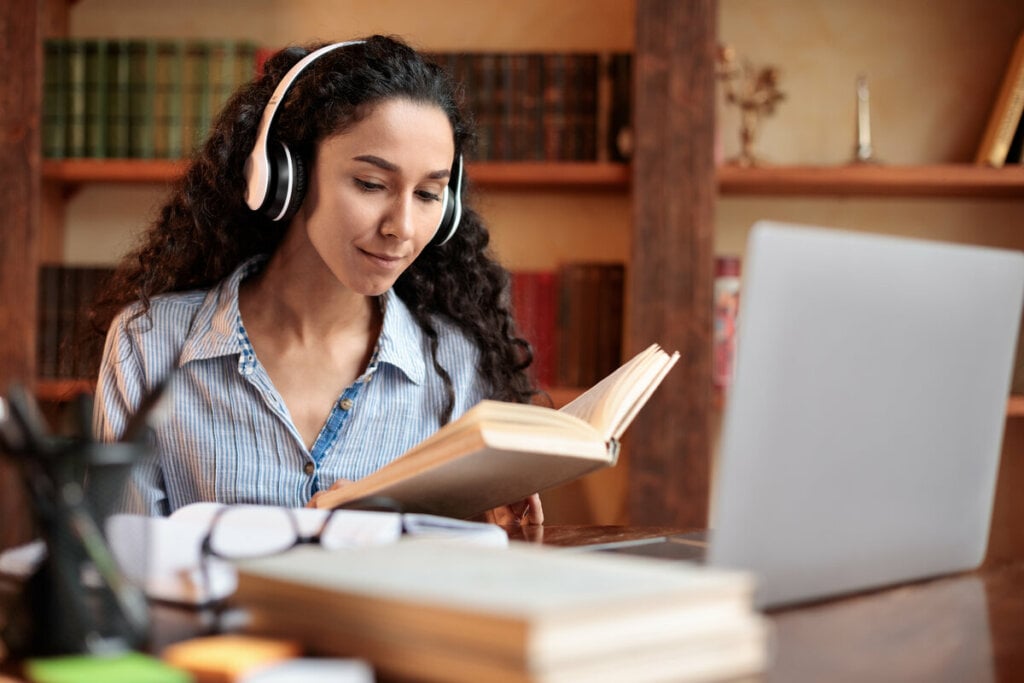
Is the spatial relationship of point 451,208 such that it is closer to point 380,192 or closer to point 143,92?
point 380,192

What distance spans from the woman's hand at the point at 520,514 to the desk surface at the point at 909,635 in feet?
1.58

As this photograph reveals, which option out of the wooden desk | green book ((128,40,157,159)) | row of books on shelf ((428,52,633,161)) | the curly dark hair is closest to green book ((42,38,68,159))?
green book ((128,40,157,159))

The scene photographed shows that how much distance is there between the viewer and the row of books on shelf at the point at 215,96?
251 cm

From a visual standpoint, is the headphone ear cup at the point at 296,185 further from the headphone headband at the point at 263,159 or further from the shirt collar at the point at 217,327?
the shirt collar at the point at 217,327

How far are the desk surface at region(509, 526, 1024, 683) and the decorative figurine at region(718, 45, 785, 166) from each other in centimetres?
173

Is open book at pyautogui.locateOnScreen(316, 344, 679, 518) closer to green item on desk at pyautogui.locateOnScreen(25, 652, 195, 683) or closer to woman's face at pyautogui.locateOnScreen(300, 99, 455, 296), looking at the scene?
green item on desk at pyautogui.locateOnScreen(25, 652, 195, 683)

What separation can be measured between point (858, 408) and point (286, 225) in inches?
41.5

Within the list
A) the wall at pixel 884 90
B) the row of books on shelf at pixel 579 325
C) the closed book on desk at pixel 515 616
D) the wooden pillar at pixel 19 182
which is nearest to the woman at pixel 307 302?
the closed book on desk at pixel 515 616

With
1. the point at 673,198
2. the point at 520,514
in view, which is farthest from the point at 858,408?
the point at 673,198

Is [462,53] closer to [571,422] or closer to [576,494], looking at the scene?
[576,494]

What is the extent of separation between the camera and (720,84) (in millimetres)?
2668

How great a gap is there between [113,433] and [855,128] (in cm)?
185

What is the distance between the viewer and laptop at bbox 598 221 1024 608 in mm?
680

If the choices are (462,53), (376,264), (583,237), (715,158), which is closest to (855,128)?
(715,158)
